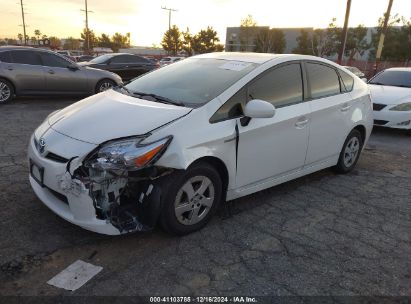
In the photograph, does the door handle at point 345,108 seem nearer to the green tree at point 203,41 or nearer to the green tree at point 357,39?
the green tree at point 357,39

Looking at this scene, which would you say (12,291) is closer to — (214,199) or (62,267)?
(62,267)

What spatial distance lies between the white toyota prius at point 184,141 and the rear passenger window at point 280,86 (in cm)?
1

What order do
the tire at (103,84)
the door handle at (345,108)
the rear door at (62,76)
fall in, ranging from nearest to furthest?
the door handle at (345,108)
the rear door at (62,76)
the tire at (103,84)

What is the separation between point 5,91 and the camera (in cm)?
961

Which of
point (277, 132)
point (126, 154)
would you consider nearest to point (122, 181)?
point (126, 154)

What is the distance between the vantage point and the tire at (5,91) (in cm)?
954

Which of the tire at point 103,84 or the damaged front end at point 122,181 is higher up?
the damaged front end at point 122,181

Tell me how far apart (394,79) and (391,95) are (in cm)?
129

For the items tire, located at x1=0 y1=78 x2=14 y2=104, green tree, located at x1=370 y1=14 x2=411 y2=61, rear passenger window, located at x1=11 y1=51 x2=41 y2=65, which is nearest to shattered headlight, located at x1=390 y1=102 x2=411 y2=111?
rear passenger window, located at x1=11 y1=51 x2=41 y2=65

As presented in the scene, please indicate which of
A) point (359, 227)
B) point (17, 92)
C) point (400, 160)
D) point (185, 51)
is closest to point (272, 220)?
point (359, 227)

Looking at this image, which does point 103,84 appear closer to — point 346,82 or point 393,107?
point 393,107

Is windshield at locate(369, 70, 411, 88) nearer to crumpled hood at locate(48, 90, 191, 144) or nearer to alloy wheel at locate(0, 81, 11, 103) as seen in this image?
crumpled hood at locate(48, 90, 191, 144)

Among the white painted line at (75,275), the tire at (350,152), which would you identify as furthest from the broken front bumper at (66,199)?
the tire at (350,152)

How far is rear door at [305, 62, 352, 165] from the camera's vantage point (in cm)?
438
